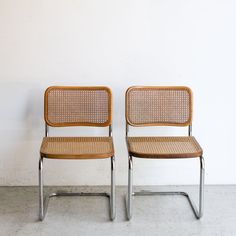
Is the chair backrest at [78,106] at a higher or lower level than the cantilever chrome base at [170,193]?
higher

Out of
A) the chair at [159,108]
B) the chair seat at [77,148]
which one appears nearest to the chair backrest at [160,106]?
the chair at [159,108]

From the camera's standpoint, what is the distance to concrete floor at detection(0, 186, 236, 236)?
277 cm

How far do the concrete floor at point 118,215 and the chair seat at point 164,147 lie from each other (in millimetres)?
428

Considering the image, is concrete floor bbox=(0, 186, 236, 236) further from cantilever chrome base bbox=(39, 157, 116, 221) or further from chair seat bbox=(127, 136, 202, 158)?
chair seat bbox=(127, 136, 202, 158)

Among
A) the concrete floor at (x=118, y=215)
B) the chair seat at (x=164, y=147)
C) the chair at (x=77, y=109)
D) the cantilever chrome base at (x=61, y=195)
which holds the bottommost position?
the concrete floor at (x=118, y=215)

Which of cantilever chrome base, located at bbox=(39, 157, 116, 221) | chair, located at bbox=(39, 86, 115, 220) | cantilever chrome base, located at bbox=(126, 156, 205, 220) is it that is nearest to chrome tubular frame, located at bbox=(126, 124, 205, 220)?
cantilever chrome base, located at bbox=(126, 156, 205, 220)

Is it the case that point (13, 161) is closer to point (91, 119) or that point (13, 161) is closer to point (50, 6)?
point (91, 119)

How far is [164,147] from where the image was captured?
9.62 ft

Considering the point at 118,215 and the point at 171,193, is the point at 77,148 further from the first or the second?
the point at 171,193

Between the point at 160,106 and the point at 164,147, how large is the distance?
0.35 meters

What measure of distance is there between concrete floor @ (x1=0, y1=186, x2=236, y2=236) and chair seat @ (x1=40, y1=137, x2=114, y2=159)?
17.0 inches

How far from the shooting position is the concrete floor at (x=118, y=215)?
109 inches

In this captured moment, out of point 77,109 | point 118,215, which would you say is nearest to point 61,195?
point 118,215

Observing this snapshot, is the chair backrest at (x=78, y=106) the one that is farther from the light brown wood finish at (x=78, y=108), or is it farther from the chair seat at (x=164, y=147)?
the chair seat at (x=164, y=147)
